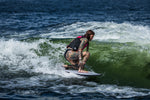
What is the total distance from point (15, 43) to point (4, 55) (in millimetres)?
1685

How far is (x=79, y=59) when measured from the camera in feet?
26.1

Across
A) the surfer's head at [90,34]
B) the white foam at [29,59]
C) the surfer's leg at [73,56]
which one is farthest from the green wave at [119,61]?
the surfer's head at [90,34]

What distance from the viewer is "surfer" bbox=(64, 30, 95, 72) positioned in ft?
25.5

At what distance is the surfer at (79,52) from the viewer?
7.77 meters

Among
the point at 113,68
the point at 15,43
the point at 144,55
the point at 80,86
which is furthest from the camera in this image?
the point at 15,43

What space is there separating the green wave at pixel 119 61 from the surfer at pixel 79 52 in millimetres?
905

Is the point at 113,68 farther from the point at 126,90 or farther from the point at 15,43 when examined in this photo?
the point at 15,43

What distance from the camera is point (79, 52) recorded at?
789 cm

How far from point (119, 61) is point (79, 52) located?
2.75m

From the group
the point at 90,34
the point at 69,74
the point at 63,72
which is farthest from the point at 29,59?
the point at 90,34

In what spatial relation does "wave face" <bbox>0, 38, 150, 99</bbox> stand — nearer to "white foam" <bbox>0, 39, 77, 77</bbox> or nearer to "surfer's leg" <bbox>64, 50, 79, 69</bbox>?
"white foam" <bbox>0, 39, 77, 77</bbox>

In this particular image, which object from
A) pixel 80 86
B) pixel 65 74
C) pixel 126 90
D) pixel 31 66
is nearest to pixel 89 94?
pixel 80 86

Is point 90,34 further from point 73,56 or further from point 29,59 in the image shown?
point 29,59

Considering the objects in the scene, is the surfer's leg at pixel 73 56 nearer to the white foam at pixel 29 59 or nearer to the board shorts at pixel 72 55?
the board shorts at pixel 72 55
